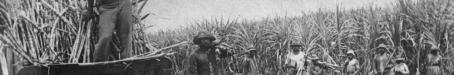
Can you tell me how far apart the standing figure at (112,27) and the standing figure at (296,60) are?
4963mm

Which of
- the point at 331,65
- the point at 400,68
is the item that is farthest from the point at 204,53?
the point at 400,68

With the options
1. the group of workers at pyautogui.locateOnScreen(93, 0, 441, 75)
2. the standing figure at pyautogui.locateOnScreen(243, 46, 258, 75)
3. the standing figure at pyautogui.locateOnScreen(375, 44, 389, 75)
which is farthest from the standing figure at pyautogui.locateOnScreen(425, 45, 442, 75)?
the standing figure at pyautogui.locateOnScreen(243, 46, 258, 75)

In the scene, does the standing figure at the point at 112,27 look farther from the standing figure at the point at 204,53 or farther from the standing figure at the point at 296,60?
the standing figure at the point at 296,60

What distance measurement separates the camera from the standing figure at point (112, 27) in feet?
13.3

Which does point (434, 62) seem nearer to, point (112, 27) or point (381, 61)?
point (381, 61)

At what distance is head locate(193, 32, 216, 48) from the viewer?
546 cm

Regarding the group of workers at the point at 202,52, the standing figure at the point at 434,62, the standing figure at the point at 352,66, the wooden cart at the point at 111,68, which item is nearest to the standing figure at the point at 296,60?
the group of workers at the point at 202,52

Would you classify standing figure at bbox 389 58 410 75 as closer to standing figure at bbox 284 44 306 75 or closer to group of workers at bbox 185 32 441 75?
group of workers at bbox 185 32 441 75

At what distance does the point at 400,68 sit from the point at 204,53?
134 inches

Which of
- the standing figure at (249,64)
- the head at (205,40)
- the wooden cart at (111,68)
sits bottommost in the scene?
the standing figure at (249,64)

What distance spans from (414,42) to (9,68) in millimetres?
6644

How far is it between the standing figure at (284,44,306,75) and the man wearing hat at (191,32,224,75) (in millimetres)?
3508

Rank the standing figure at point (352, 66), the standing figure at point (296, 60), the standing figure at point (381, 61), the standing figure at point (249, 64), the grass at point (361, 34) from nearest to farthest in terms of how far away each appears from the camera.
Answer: the standing figure at point (381, 61)
the standing figure at point (352, 66)
the grass at point (361, 34)
the standing figure at point (296, 60)
the standing figure at point (249, 64)

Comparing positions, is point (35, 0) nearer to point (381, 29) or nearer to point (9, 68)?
point (9, 68)
